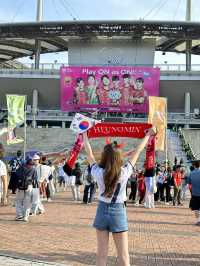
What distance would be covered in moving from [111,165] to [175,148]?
38.7m

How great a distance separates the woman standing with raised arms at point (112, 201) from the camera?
221 inches

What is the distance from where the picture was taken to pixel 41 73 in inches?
2486

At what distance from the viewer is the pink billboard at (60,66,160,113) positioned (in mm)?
57938

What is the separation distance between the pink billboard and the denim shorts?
52.4 meters

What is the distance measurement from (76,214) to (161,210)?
12.4ft

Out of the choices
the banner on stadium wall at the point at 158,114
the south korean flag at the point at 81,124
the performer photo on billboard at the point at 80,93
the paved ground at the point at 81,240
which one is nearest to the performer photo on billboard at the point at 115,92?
the performer photo on billboard at the point at 80,93

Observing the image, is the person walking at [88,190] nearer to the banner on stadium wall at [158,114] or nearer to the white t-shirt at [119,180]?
the banner on stadium wall at [158,114]

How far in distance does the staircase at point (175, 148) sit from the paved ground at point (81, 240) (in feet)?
81.5

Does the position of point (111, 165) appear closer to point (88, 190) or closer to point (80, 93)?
point (88, 190)

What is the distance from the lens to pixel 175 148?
43.8 metres

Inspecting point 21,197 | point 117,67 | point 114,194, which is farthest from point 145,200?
point 117,67

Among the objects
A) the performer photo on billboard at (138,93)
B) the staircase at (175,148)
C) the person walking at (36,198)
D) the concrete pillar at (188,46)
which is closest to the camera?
the person walking at (36,198)

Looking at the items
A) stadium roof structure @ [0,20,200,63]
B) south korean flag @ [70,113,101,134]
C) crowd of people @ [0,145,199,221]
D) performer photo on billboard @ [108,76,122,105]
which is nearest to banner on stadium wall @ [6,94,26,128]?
crowd of people @ [0,145,199,221]

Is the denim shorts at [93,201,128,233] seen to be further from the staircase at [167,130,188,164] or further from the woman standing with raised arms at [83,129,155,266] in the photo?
the staircase at [167,130,188,164]
